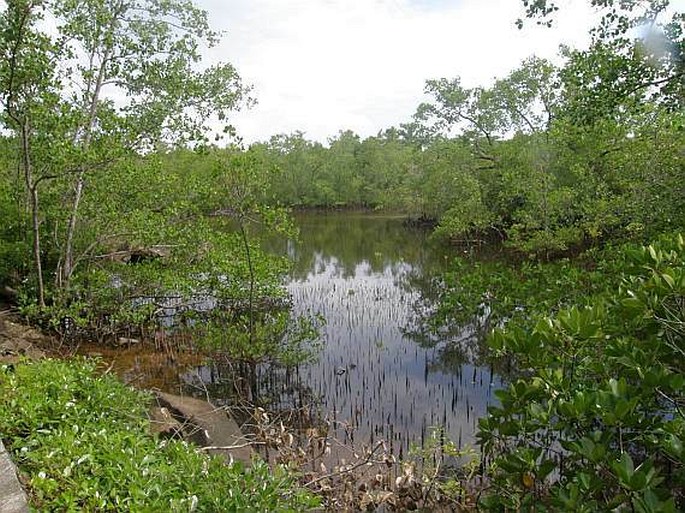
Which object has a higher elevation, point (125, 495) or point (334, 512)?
point (125, 495)

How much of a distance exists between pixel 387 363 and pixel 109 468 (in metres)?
5.57

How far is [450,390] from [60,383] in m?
4.71

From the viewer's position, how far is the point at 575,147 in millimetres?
15492

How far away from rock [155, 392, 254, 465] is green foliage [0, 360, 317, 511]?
89 centimetres

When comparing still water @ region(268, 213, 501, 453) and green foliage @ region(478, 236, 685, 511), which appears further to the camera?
still water @ region(268, 213, 501, 453)

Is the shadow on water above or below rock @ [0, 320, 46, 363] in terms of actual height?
below

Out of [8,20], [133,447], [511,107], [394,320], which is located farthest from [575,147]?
[133,447]

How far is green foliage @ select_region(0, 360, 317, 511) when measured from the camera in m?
2.30

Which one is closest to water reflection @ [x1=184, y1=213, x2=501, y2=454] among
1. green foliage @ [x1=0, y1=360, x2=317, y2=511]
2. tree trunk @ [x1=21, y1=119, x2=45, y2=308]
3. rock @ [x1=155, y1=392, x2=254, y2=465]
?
rock @ [x1=155, y1=392, x2=254, y2=465]

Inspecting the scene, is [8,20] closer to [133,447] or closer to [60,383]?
[60,383]

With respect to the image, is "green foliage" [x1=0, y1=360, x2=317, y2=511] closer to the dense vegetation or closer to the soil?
the dense vegetation

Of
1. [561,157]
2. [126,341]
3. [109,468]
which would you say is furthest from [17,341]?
[561,157]

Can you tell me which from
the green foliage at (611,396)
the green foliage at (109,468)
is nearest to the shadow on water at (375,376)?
the green foliage at (109,468)

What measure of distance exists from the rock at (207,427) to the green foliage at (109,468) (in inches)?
34.9
